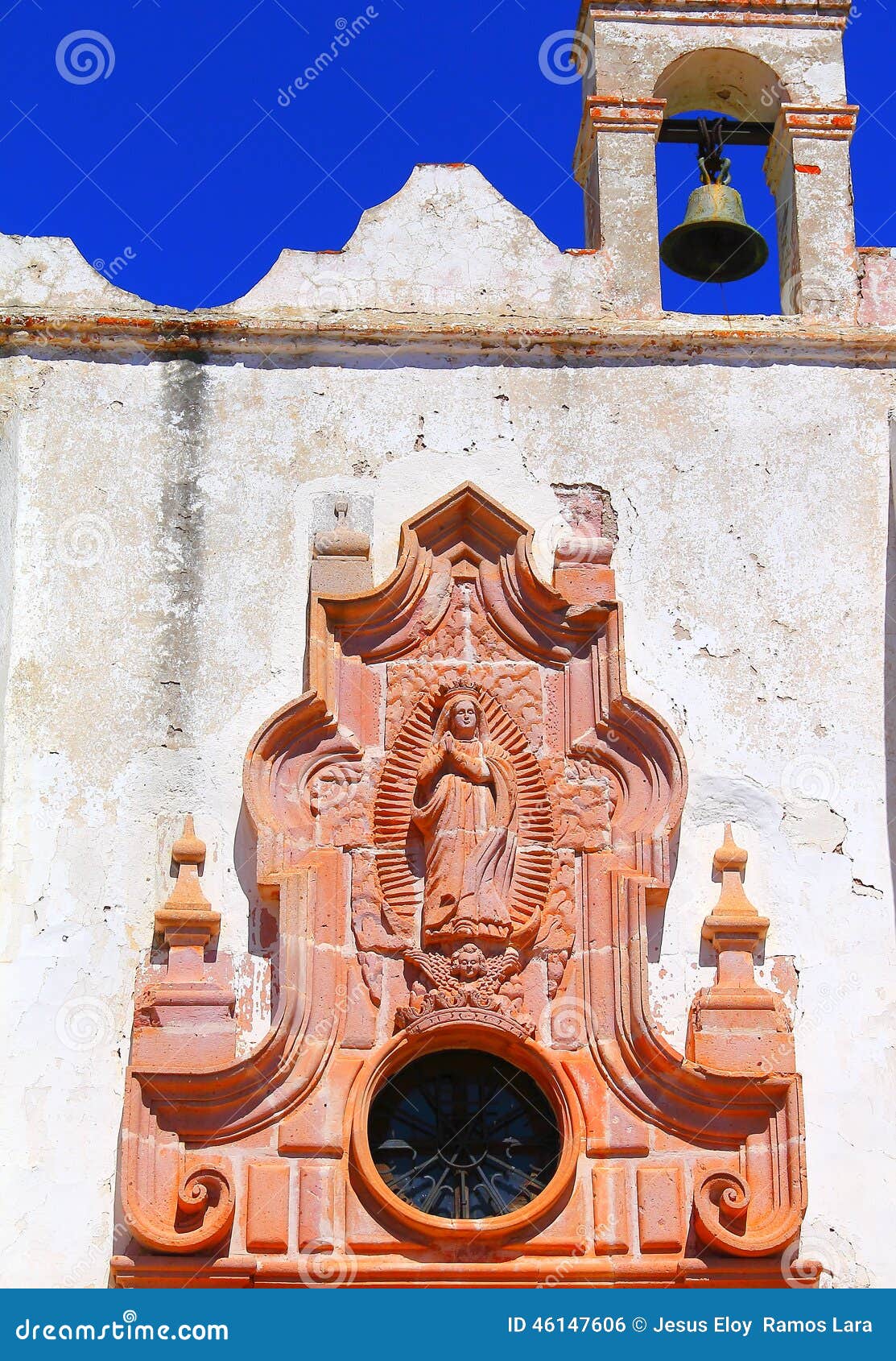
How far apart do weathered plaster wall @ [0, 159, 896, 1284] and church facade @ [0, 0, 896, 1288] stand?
2 cm

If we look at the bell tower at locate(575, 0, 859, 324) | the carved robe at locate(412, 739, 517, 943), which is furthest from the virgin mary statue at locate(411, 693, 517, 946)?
the bell tower at locate(575, 0, 859, 324)

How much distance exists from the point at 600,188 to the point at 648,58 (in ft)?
2.07

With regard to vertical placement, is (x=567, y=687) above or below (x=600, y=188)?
below

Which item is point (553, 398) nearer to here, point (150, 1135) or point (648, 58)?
point (648, 58)

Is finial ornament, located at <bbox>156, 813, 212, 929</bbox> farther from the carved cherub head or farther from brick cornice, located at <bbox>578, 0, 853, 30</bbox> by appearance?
brick cornice, located at <bbox>578, 0, 853, 30</bbox>

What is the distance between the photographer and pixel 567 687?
8.43 metres

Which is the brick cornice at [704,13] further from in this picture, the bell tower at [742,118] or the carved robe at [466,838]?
the carved robe at [466,838]

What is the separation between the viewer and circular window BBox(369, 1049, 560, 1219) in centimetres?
771

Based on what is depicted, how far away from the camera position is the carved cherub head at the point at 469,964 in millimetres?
7828

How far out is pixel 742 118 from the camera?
32.0ft

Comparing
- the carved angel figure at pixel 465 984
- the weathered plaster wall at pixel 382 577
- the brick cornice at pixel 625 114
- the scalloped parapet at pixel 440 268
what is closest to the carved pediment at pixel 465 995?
the carved angel figure at pixel 465 984

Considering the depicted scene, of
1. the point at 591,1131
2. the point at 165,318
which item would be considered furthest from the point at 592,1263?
the point at 165,318

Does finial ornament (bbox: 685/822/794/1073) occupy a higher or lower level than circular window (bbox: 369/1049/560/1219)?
higher

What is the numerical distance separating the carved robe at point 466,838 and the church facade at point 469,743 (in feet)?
0.05
